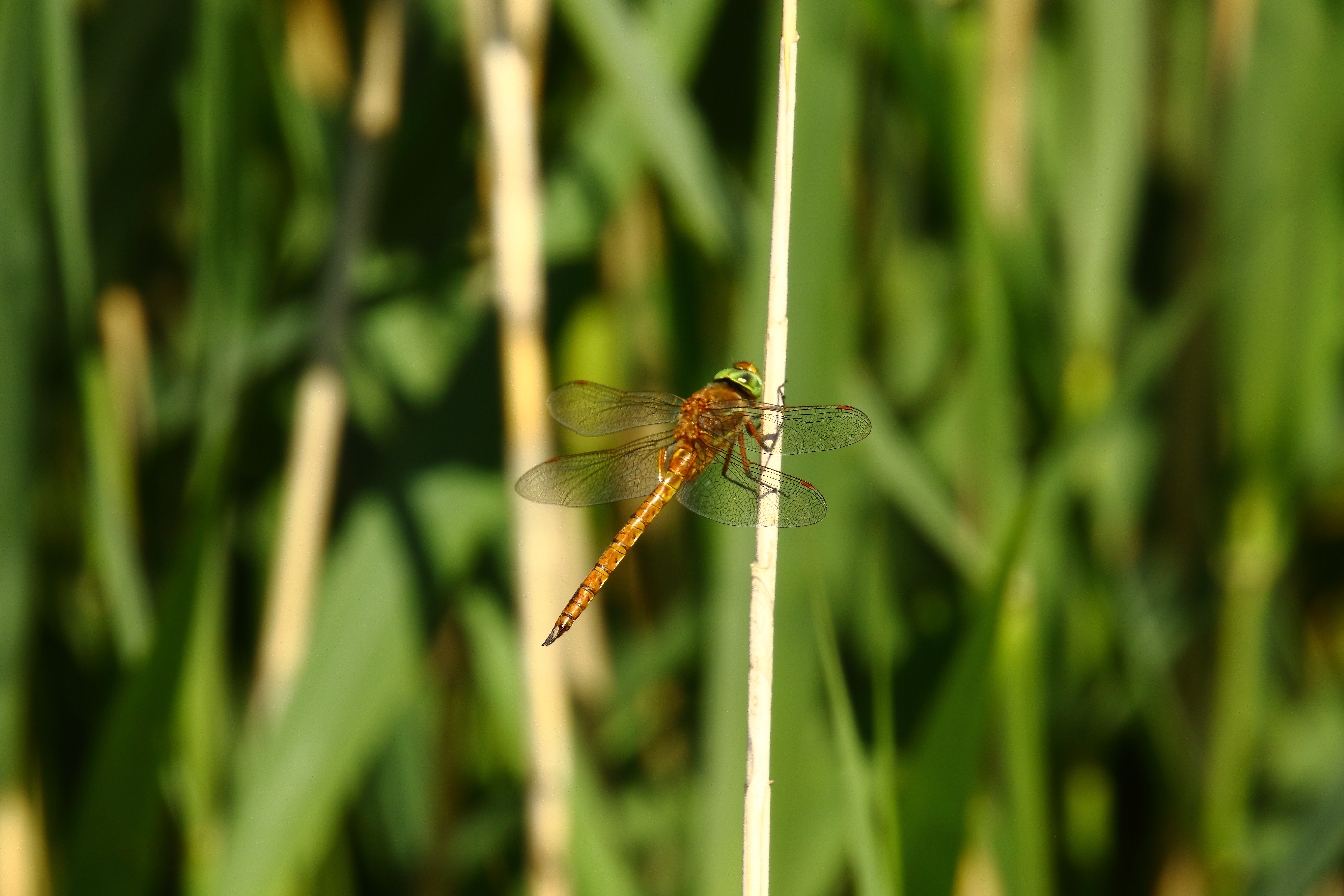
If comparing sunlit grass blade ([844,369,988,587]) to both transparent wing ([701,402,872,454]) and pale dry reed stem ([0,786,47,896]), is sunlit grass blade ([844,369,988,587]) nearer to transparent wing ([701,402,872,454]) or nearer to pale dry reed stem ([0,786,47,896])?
transparent wing ([701,402,872,454])

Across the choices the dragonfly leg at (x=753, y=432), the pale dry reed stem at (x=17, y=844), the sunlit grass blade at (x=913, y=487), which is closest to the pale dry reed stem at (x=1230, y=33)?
the sunlit grass blade at (x=913, y=487)

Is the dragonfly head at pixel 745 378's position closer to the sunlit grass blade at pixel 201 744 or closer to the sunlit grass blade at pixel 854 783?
the sunlit grass blade at pixel 854 783

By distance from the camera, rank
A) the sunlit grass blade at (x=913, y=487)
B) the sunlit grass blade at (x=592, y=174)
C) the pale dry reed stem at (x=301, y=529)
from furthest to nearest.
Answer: the pale dry reed stem at (x=301, y=529)
the sunlit grass blade at (x=592, y=174)
the sunlit grass blade at (x=913, y=487)

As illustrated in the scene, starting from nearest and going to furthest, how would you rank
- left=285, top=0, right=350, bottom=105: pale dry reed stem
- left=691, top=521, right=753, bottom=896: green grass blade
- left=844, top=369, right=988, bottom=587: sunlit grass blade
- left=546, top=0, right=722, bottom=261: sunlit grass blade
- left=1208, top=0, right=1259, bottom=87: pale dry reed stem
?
left=691, top=521, right=753, bottom=896: green grass blade
left=844, top=369, right=988, bottom=587: sunlit grass blade
left=546, top=0, right=722, bottom=261: sunlit grass blade
left=1208, top=0, right=1259, bottom=87: pale dry reed stem
left=285, top=0, right=350, bottom=105: pale dry reed stem

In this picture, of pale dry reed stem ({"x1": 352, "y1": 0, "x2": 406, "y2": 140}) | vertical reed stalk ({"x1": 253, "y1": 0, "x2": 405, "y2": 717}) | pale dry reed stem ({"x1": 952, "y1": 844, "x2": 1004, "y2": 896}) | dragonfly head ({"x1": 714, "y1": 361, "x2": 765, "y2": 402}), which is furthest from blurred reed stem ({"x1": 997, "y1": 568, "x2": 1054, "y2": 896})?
pale dry reed stem ({"x1": 352, "y1": 0, "x2": 406, "y2": 140})

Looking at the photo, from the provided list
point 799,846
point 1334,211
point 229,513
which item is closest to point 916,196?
point 1334,211

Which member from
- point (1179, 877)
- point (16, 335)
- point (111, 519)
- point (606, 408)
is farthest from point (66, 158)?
A: point (1179, 877)

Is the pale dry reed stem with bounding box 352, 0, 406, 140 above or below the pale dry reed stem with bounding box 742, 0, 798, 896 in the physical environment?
above
